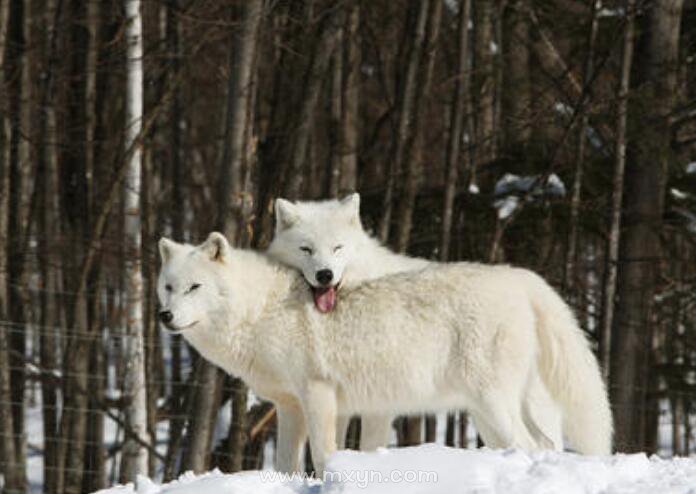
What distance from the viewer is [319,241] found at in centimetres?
642

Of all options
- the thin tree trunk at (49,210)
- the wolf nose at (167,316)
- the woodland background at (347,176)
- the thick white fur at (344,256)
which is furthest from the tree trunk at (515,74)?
the wolf nose at (167,316)

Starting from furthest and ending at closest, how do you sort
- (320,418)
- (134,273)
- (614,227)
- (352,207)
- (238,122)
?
(614,227)
(134,273)
(238,122)
(352,207)
(320,418)

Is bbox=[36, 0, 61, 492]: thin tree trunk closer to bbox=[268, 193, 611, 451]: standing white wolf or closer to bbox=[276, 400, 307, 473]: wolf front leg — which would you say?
bbox=[268, 193, 611, 451]: standing white wolf

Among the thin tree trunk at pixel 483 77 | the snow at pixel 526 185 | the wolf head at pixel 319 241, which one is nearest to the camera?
the wolf head at pixel 319 241

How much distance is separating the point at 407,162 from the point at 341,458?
21.6 feet

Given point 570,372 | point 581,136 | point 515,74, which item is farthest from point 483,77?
point 570,372

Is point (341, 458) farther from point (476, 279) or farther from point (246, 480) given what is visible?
point (476, 279)

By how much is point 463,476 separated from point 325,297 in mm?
2148

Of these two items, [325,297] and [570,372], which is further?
[570,372]

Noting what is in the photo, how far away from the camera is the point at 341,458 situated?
4457 mm

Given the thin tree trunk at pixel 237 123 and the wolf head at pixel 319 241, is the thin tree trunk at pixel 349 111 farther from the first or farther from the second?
the wolf head at pixel 319 241

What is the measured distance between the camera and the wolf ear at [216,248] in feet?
20.5

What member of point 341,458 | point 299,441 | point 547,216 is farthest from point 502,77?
point 341,458

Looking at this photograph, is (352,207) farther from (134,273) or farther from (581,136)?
(581,136)
